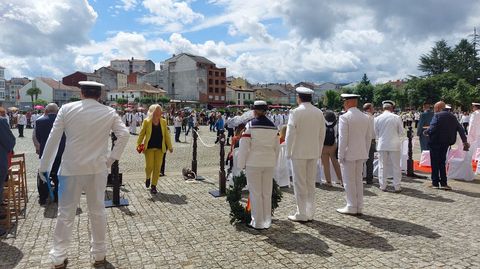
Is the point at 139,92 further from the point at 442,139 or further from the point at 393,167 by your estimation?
the point at 442,139

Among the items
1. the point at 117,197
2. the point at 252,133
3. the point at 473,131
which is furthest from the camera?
the point at 473,131

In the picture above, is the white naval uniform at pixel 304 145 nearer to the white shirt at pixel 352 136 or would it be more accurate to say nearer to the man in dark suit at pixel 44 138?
the white shirt at pixel 352 136

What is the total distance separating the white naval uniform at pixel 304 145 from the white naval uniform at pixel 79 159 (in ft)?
9.09

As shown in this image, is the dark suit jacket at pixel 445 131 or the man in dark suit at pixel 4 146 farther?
the dark suit jacket at pixel 445 131

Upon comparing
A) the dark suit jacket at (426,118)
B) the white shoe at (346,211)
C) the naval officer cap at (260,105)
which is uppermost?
the naval officer cap at (260,105)

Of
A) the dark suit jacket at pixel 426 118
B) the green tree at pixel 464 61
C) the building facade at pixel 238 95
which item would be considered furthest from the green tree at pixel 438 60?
the dark suit jacket at pixel 426 118

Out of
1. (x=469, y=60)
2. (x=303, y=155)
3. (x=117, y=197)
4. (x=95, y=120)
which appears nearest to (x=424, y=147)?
(x=303, y=155)

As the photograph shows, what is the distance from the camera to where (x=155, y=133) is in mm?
8266

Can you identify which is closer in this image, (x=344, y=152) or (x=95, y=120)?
(x=95, y=120)

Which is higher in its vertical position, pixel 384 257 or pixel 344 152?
pixel 344 152

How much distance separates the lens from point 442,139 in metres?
8.66

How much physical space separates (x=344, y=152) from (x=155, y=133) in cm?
402

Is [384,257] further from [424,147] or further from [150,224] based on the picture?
[424,147]

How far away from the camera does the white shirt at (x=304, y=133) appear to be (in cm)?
599
